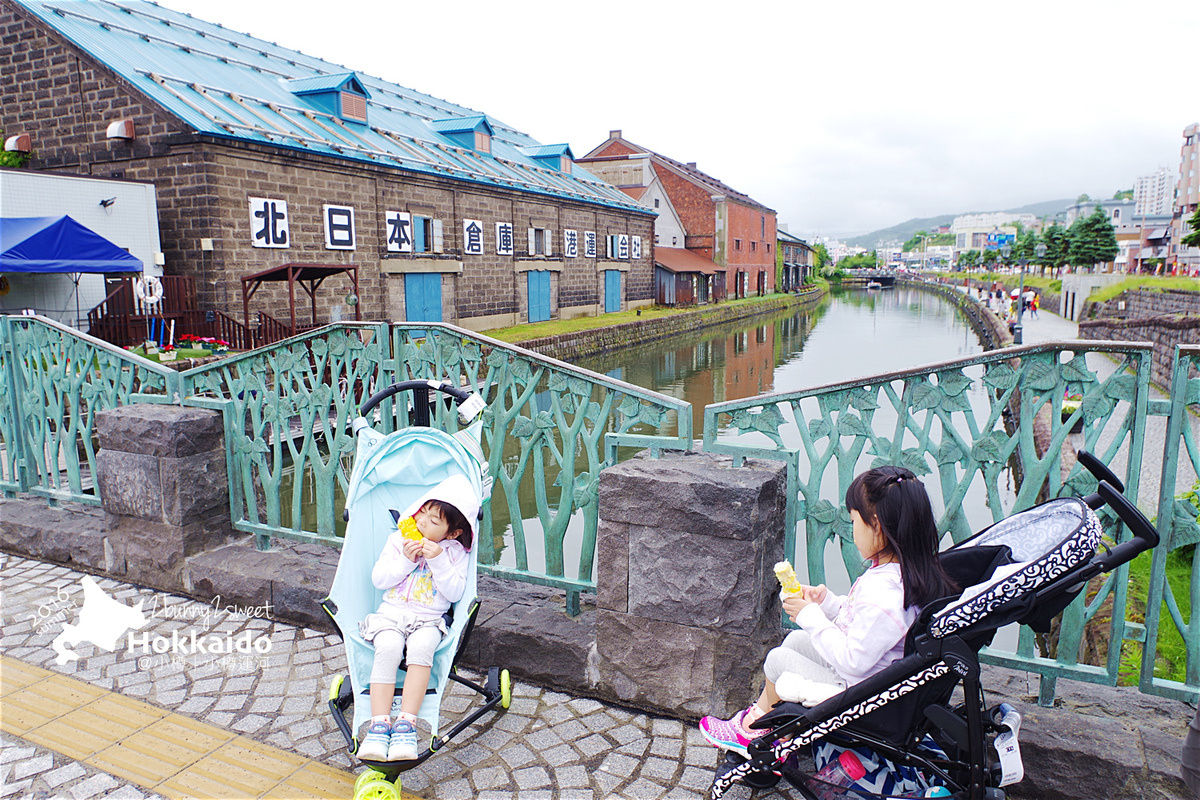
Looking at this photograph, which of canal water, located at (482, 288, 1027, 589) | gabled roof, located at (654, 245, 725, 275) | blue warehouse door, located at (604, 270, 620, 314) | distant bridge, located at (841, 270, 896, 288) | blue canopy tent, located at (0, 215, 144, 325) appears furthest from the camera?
distant bridge, located at (841, 270, 896, 288)

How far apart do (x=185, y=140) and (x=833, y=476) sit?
13.0 metres

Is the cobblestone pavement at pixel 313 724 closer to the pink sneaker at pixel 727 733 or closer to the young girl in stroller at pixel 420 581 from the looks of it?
the pink sneaker at pixel 727 733

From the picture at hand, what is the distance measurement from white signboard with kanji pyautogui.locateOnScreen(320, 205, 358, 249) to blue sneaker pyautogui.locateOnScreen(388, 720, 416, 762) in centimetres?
1631

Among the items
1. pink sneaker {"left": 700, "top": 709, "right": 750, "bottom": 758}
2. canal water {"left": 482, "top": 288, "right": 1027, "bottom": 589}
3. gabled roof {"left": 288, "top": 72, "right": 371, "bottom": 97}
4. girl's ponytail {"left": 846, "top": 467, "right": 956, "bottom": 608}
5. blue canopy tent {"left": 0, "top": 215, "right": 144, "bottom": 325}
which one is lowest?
canal water {"left": 482, "top": 288, "right": 1027, "bottom": 589}

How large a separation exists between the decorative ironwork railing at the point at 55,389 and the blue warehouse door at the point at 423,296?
48.1ft

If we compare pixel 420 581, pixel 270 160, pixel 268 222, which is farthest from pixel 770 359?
pixel 420 581

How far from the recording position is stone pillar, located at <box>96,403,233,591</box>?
13.8ft

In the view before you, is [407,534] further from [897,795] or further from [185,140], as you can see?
[185,140]

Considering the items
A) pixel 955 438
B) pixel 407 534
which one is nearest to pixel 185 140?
pixel 407 534

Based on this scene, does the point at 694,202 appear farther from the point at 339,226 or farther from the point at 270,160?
the point at 270,160

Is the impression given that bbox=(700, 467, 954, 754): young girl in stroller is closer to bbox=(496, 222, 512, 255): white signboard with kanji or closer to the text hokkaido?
the text hokkaido

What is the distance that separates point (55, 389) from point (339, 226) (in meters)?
13.2

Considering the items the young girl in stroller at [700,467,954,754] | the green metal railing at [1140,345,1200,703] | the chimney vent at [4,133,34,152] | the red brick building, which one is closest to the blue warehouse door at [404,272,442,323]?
the chimney vent at [4,133,34,152]

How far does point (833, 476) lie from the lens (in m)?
10.7
